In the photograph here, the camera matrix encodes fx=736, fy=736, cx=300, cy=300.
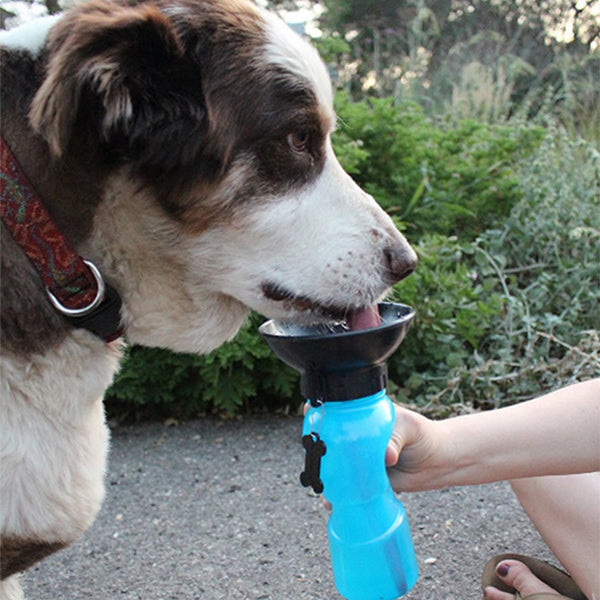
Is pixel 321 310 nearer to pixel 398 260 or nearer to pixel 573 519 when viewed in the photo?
pixel 398 260

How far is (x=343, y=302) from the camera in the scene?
1651mm

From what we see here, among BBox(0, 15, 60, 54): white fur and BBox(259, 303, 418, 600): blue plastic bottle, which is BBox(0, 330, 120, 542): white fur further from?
BBox(0, 15, 60, 54): white fur

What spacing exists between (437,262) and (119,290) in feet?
8.43

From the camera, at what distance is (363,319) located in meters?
1.69

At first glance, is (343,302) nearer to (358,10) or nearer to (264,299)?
(264,299)

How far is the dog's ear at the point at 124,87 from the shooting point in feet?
4.37

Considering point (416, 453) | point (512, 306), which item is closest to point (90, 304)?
point (416, 453)

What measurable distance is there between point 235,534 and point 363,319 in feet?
4.48

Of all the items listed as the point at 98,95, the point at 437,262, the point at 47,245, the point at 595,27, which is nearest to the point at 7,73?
the point at 98,95

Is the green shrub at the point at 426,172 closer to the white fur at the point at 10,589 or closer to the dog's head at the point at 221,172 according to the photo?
the dog's head at the point at 221,172

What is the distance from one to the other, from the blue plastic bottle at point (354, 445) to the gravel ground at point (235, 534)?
2.29 ft

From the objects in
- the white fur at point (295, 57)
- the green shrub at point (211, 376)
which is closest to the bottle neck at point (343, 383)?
the white fur at point (295, 57)

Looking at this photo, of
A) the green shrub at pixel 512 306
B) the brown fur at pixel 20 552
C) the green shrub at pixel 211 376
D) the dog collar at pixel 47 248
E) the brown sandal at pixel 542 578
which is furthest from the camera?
the green shrub at pixel 512 306

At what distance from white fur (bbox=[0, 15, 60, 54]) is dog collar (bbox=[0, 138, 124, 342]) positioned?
0.21 metres
